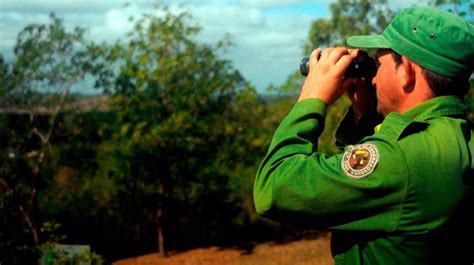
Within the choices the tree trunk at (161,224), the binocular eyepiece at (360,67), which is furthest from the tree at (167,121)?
the binocular eyepiece at (360,67)

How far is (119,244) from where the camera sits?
13656 mm

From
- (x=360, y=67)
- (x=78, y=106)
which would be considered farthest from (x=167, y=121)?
(x=360, y=67)

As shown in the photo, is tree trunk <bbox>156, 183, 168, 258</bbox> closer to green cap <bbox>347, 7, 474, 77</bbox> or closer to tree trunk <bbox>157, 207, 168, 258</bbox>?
tree trunk <bbox>157, 207, 168, 258</bbox>

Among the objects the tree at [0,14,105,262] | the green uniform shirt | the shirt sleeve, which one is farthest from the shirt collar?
the tree at [0,14,105,262]

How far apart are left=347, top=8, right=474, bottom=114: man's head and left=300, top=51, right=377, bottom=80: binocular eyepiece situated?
118 millimetres

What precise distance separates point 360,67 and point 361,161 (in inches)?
13.8

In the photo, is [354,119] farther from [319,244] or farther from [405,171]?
[319,244]

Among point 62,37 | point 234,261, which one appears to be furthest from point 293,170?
point 234,261

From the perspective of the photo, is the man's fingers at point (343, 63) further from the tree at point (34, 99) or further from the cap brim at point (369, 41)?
the tree at point (34, 99)

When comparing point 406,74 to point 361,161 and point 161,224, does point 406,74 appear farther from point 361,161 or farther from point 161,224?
point 161,224

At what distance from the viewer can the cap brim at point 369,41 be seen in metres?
1.52

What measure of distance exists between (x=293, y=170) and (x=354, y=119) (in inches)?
20.0

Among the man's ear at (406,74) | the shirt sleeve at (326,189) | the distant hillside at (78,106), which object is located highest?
the distant hillside at (78,106)

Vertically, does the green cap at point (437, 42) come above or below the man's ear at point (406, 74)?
above
